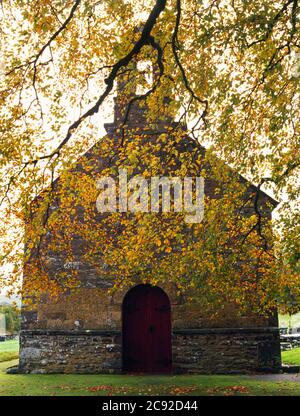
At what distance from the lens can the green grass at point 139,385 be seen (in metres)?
10.8

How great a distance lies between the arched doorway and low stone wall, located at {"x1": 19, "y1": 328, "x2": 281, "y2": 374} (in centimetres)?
65

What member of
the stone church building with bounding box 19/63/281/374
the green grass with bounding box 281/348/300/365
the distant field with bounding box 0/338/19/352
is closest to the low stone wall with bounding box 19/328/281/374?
the stone church building with bounding box 19/63/281/374

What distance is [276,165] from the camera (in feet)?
30.8

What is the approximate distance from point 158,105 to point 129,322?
7.95 metres

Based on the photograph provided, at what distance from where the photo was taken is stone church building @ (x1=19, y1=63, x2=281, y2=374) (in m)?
14.9

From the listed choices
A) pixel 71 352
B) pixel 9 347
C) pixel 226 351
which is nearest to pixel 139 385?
pixel 226 351

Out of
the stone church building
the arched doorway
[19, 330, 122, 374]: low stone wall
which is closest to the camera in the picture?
the stone church building

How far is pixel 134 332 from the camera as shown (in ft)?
52.2

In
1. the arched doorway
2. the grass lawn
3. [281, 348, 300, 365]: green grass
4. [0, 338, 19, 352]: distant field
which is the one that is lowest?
[0, 338, 19, 352]: distant field

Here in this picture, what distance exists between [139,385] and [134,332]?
3.76 metres

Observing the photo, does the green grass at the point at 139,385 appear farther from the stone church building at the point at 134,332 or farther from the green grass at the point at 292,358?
the green grass at the point at 292,358

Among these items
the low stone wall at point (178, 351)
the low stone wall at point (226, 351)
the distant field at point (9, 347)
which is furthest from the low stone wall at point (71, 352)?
the distant field at point (9, 347)

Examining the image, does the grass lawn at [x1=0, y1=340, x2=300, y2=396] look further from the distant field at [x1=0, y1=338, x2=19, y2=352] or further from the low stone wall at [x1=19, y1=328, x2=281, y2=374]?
the distant field at [x1=0, y1=338, x2=19, y2=352]
